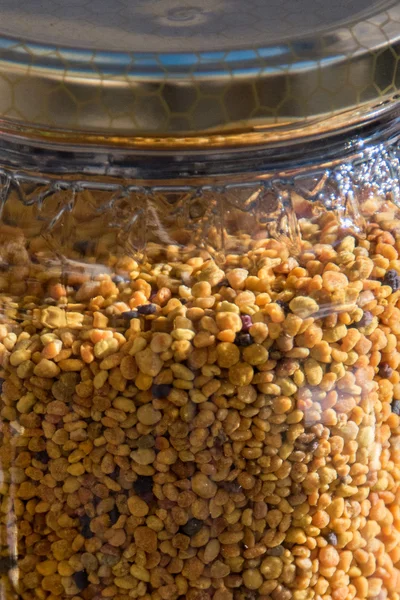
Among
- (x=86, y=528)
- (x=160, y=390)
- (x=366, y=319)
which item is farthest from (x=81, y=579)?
(x=366, y=319)

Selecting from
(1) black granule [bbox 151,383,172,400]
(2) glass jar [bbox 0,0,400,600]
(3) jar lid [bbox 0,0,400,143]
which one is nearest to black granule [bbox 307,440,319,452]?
(2) glass jar [bbox 0,0,400,600]

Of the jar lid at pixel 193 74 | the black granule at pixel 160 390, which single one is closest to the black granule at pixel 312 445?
the black granule at pixel 160 390

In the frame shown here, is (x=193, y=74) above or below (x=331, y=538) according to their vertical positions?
above

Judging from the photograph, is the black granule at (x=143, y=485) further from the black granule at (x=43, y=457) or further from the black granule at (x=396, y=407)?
the black granule at (x=396, y=407)

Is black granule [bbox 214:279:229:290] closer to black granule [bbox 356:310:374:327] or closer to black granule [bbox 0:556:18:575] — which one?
black granule [bbox 356:310:374:327]

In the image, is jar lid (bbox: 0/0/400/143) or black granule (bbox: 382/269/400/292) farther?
black granule (bbox: 382/269/400/292)

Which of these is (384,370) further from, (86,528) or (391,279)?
(86,528)

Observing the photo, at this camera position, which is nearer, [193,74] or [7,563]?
[193,74]
